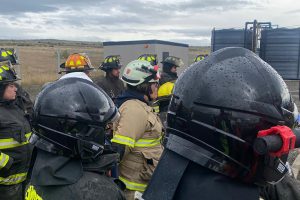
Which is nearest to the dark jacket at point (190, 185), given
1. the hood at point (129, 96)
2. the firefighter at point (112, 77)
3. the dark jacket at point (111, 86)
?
the hood at point (129, 96)

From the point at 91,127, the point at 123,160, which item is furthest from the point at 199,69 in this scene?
the point at 123,160

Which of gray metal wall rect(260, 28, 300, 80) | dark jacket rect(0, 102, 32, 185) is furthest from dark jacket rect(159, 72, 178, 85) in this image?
gray metal wall rect(260, 28, 300, 80)

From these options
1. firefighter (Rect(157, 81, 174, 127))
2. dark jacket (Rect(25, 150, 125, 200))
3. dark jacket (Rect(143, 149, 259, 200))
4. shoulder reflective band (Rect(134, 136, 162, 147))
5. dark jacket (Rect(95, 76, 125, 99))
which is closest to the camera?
dark jacket (Rect(143, 149, 259, 200))

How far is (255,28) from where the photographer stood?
1138 cm

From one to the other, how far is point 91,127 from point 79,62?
5013mm

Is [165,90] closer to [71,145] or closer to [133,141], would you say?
[133,141]

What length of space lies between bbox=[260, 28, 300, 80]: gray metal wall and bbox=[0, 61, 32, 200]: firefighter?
860cm

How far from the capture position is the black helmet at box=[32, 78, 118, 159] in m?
2.26

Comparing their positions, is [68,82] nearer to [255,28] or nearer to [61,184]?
[61,184]

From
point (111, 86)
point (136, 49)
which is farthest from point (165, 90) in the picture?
point (136, 49)

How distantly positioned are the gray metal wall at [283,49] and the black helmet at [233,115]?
34.8 feet

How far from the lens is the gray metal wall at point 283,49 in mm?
11570

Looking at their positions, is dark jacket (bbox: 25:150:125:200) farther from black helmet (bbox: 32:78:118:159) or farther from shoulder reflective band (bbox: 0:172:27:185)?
shoulder reflective band (bbox: 0:172:27:185)

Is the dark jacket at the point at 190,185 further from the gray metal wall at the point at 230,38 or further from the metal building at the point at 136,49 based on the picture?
the metal building at the point at 136,49
